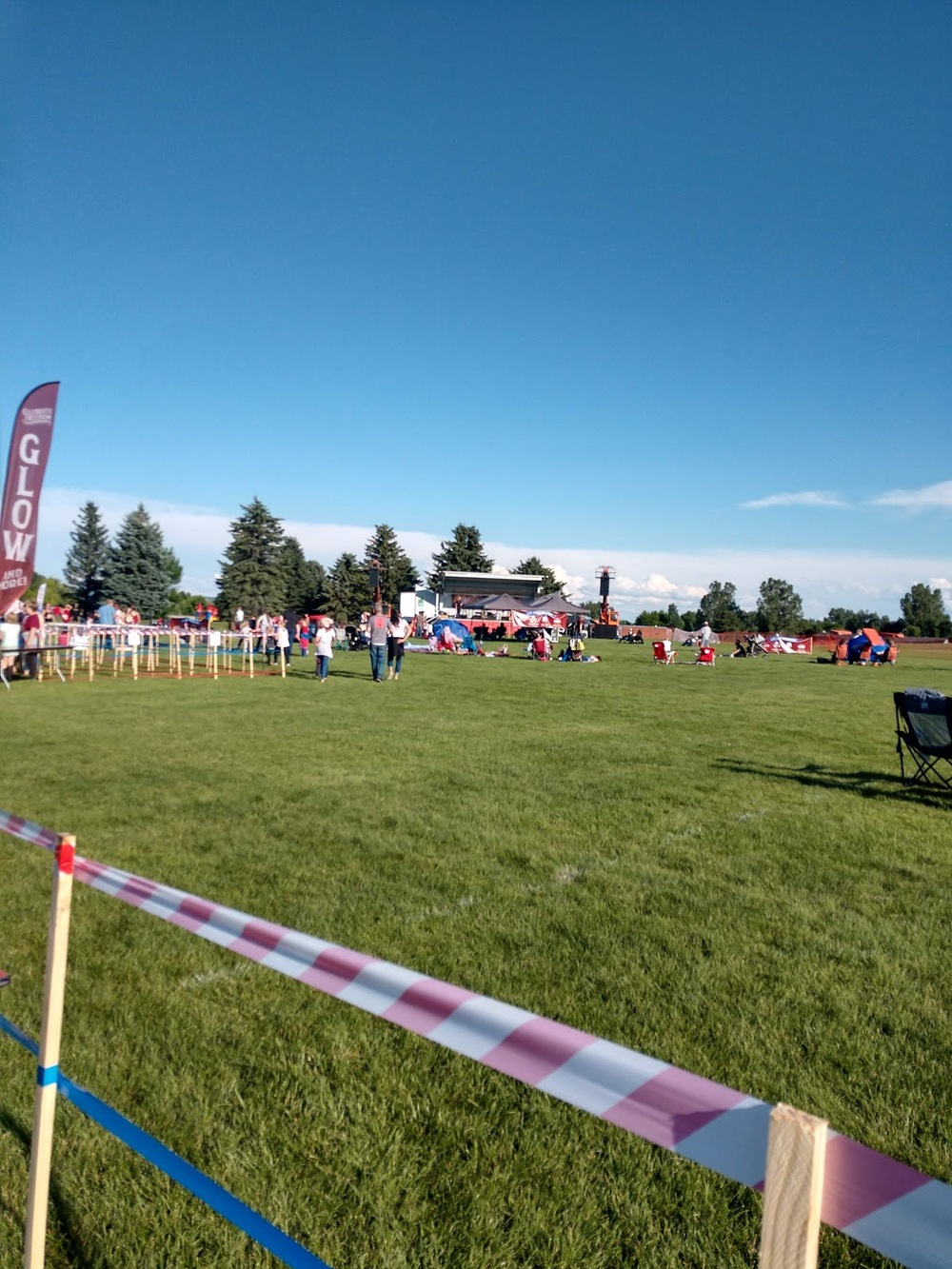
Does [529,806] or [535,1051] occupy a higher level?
[535,1051]

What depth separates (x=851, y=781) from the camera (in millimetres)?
8758

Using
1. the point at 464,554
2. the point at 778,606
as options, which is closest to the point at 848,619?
the point at 778,606

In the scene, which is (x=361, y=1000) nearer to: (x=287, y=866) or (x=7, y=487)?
(x=287, y=866)

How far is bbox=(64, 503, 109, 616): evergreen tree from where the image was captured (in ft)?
222

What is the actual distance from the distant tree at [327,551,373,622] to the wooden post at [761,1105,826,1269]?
3224 inches

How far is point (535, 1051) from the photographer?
1.42m

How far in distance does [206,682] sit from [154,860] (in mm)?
14498

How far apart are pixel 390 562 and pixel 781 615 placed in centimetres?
6985

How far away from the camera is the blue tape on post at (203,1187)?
5.07 ft

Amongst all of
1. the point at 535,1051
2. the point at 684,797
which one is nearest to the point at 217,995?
the point at 535,1051

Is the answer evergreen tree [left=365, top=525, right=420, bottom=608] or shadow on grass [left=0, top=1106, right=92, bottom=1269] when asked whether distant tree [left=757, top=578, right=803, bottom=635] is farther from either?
shadow on grass [left=0, top=1106, right=92, bottom=1269]

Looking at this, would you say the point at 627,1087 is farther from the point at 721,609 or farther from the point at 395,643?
the point at 721,609

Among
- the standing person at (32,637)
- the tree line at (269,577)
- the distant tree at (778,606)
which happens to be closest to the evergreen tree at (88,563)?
the tree line at (269,577)

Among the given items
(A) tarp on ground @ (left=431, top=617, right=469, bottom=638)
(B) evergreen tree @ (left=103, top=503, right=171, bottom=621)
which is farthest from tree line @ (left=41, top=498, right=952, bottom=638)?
(A) tarp on ground @ (left=431, top=617, right=469, bottom=638)
